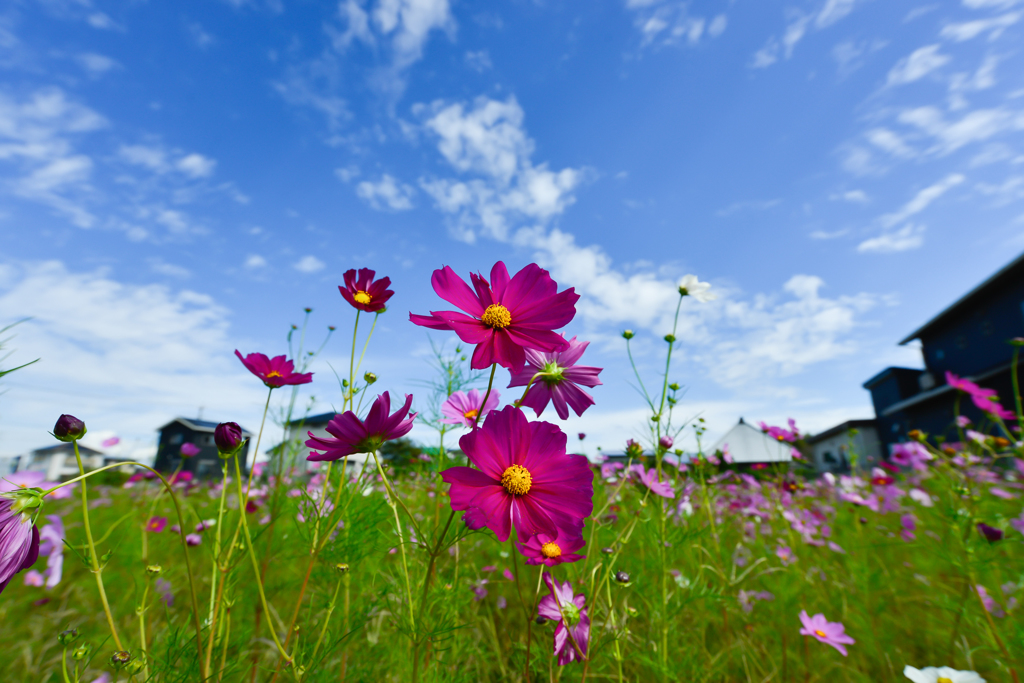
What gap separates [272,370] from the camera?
119cm

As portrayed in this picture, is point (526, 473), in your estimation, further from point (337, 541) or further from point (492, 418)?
point (337, 541)

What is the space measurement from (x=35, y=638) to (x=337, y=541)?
3.91ft

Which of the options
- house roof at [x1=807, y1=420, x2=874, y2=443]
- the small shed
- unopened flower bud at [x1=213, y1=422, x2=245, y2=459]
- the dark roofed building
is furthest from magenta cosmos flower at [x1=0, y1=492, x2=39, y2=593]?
the small shed

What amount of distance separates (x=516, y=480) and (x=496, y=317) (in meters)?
0.25

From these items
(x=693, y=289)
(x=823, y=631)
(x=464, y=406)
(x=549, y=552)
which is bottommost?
(x=823, y=631)

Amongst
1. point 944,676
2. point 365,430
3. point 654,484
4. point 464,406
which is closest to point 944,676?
point 944,676

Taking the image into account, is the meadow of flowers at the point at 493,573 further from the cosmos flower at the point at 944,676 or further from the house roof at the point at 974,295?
the house roof at the point at 974,295

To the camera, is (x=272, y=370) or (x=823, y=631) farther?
(x=823, y=631)

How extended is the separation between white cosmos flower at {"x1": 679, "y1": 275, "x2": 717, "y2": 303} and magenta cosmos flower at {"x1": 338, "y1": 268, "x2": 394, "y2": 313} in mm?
1155

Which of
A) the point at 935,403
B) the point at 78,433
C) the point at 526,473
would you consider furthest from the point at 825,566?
the point at 935,403

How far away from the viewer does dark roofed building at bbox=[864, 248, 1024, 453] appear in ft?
37.8

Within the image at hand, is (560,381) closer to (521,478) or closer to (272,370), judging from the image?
(521,478)

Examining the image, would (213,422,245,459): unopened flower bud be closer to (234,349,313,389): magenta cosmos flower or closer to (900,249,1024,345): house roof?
(234,349,313,389): magenta cosmos flower

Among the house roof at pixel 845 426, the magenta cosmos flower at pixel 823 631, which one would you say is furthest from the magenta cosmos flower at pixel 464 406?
the house roof at pixel 845 426
